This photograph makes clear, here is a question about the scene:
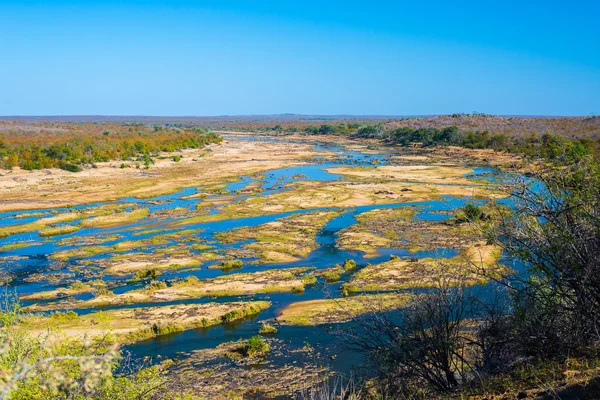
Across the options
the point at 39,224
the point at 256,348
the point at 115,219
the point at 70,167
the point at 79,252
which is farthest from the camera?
the point at 70,167

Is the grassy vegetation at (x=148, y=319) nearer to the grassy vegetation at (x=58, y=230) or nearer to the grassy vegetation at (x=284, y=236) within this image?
the grassy vegetation at (x=284, y=236)

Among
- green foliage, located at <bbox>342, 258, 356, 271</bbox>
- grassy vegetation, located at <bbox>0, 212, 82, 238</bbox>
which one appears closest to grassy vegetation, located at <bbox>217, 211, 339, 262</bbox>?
green foliage, located at <bbox>342, 258, 356, 271</bbox>

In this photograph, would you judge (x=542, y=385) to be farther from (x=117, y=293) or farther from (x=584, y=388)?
(x=117, y=293)

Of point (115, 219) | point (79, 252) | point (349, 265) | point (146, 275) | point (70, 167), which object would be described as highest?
point (70, 167)

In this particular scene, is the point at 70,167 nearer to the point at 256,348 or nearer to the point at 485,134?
the point at 256,348

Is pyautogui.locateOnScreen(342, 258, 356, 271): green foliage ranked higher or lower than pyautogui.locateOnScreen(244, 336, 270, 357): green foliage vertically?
higher

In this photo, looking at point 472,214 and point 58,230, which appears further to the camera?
point 58,230

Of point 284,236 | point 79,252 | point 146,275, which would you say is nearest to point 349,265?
point 284,236

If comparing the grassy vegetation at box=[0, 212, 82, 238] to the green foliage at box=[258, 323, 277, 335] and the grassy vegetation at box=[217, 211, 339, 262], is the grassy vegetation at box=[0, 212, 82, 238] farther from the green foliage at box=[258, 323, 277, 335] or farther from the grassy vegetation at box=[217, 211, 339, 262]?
the green foliage at box=[258, 323, 277, 335]

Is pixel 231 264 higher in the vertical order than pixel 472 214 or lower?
lower

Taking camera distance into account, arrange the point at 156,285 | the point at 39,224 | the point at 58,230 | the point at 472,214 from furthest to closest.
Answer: the point at 39,224, the point at 58,230, the point at 156,285, the point at 472,214

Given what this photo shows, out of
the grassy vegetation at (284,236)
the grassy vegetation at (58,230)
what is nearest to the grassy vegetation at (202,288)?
the grassy vegetation at (284,236)
